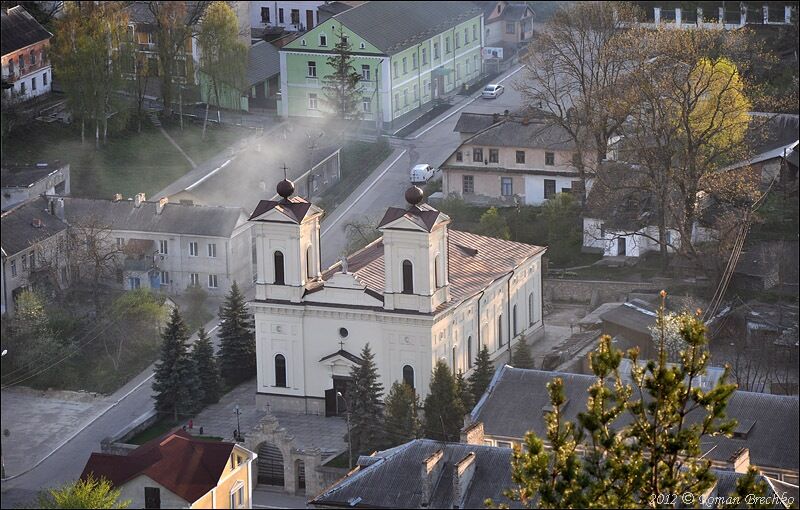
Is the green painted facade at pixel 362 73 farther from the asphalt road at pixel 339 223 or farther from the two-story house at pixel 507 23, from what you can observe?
the two-story house at pixel 507 23

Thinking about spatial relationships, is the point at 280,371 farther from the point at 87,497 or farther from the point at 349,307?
the point at 87,497

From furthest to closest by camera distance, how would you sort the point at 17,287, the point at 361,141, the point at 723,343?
the point at 361,141
the point at 17,287
the point at 723,343

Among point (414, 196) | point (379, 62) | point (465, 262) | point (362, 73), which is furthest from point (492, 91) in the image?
point (414, 196)

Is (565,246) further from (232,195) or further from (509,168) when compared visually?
(232,195)

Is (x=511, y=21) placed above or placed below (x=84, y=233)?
above

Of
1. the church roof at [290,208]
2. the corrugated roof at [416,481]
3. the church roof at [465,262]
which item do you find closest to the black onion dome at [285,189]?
the church roof at [290,208]

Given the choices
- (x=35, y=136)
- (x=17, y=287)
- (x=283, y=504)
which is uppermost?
(x=35, y=136)

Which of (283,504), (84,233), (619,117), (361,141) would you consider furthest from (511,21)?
(283,504)

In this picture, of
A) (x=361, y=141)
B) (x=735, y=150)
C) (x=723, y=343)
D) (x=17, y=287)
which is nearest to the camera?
(x=723, y=343)
